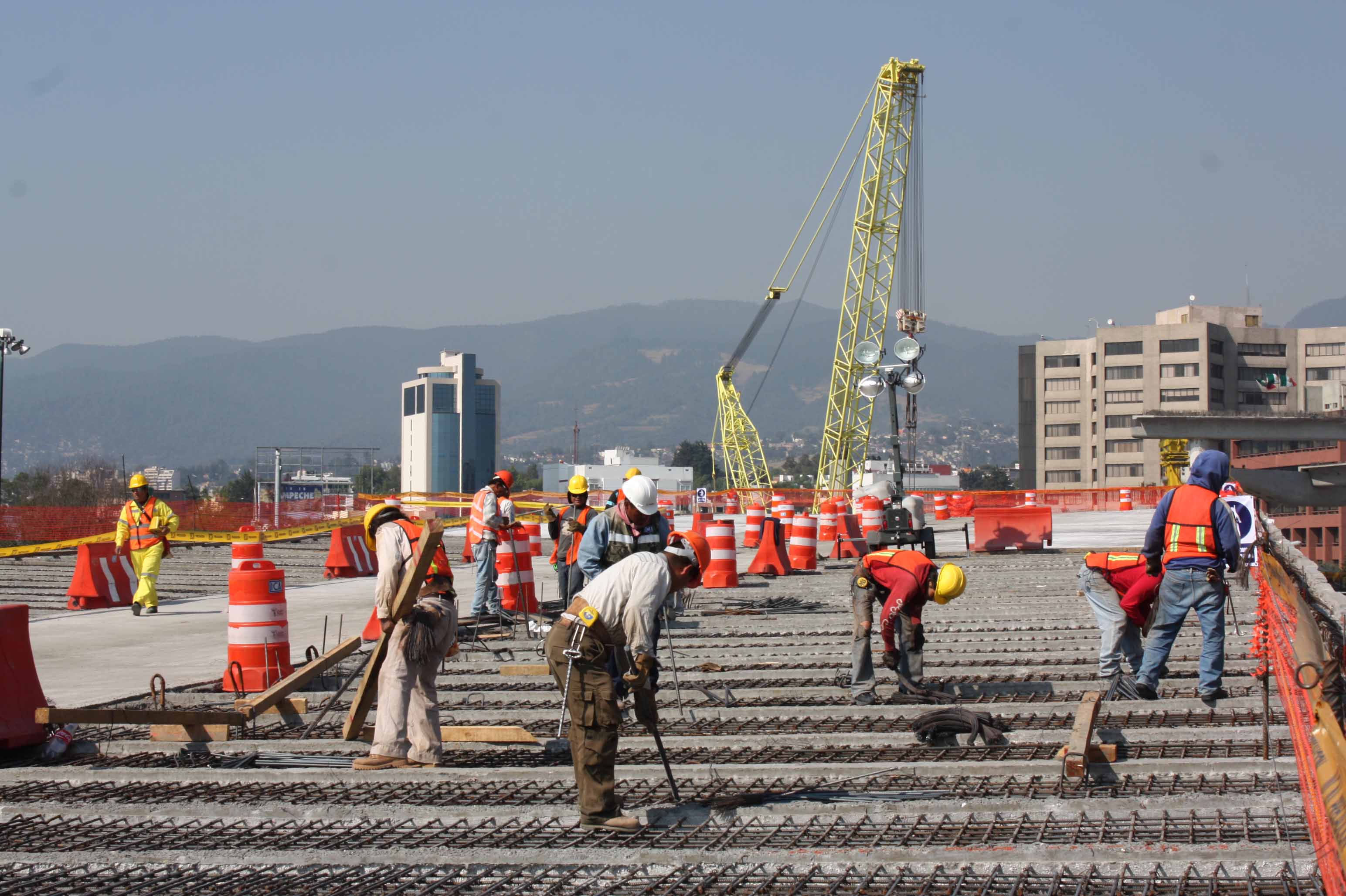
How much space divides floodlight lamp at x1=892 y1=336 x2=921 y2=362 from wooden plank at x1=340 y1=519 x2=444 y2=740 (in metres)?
13.0

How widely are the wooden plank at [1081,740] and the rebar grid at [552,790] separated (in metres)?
0.09

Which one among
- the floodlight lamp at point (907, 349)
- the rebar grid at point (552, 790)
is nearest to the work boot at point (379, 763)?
the rebar grid at point (552, 790)

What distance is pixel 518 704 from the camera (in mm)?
9031

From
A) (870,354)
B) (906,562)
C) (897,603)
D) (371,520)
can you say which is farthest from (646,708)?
(870,354)

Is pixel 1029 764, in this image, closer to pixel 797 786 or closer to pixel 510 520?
pixel 797 786

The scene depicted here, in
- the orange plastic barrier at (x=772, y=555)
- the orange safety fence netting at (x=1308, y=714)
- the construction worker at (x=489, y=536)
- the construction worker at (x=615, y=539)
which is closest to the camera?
the orange safety fence netting at (x=1308, y=714)

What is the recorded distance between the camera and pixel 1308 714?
215 inches

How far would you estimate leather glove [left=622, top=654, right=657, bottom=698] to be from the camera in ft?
19.0

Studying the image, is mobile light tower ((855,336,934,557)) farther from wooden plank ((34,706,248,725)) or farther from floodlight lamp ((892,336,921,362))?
wooden plank ((34,706,248,725))

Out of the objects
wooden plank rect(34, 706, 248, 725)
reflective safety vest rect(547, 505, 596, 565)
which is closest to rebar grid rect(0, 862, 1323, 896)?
wooden plank rect(34, 706, 248, 725)

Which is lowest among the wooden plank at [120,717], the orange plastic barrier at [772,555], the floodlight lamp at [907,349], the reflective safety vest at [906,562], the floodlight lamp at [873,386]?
the wooden plank at [120,717]

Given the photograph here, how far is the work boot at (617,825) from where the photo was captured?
18.8 ft

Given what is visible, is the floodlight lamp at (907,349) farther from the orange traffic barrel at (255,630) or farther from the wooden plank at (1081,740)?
the wooden plank at (1081,740)

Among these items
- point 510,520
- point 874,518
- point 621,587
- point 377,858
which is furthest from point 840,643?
point 874,518
